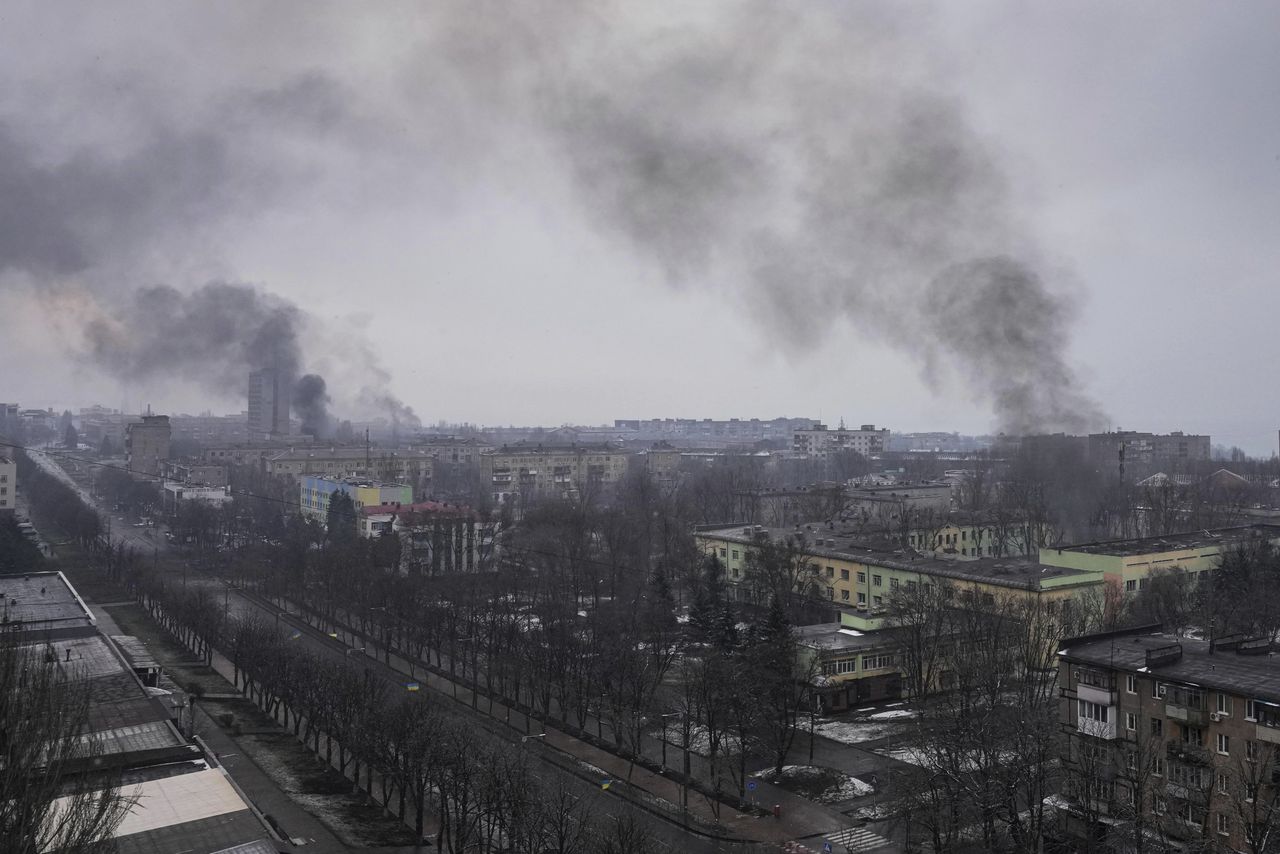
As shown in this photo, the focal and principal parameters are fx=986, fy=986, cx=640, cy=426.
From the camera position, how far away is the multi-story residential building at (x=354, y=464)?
4525 cm

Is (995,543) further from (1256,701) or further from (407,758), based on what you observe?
(407,758)

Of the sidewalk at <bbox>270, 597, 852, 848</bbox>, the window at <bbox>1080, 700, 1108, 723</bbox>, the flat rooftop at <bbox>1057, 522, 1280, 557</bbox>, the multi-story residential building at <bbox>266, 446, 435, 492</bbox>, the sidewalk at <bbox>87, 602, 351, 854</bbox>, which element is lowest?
the sidewalk at <bbox>87, 602, 351, 854</bbox>

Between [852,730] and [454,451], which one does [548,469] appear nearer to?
[454,451]

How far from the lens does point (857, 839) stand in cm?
923

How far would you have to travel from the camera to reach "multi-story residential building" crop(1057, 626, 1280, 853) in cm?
Answer: 762

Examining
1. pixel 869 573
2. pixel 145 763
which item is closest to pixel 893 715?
pixel 869 573

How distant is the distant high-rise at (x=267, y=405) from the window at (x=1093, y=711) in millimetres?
57309

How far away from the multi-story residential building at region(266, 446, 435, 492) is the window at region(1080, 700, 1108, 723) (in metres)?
36.1

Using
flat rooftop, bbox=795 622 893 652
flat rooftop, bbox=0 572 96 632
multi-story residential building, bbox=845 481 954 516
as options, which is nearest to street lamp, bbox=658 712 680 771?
flat rooftop, bbox=795 622 893 652

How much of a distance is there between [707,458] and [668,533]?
141 ft

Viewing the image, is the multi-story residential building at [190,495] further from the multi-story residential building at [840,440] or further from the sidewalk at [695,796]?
the multi-story residential building at [840,440]

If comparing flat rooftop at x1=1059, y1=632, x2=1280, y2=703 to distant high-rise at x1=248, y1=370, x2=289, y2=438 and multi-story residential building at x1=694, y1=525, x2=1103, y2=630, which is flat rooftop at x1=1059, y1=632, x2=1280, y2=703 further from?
distant high-rise at x1=248, y1=370, x2=289, y2=438

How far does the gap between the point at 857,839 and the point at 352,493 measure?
26.5m

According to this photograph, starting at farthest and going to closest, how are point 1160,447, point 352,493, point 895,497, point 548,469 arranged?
point 1160,447 < point 548,469 < point 352,493 < point 895,497
